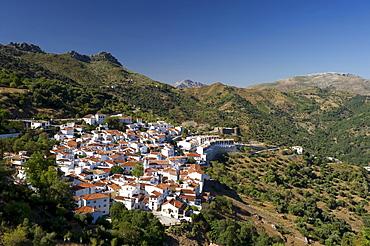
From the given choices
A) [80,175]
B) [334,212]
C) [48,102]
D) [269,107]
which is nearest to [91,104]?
[48,102]

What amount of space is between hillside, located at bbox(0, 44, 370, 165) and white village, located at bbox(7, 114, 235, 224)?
9896 millimetres

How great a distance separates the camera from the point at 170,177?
31047 mm

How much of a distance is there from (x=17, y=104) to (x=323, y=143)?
106m

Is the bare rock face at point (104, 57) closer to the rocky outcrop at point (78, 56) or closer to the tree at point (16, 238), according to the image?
the rocky outcrop at point (78, 56)

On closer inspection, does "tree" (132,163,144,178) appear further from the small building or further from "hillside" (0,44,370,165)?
"hillside" (0,44,370,165)

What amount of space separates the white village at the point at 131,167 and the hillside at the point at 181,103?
990cm

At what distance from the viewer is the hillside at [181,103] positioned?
5402cm

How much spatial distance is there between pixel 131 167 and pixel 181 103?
270 ft

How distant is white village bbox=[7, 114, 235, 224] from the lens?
77.1 ft

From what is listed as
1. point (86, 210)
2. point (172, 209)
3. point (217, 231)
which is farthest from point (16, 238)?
point (217, 231)

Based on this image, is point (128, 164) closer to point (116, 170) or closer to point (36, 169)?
point (116, 170)

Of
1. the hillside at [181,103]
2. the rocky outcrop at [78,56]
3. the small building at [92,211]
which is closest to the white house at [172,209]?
the small building at [92,211]

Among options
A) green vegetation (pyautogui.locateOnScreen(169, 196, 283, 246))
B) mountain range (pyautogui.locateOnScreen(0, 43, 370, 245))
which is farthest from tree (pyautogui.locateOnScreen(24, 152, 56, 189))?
green vegetation (pyautogui.locateOnScreen(169, 196, 283, 246))

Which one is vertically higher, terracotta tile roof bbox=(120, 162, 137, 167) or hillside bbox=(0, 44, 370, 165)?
hillside bbox=(0, 44, 370, 165)
